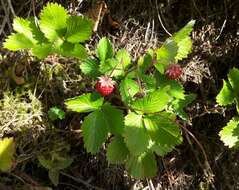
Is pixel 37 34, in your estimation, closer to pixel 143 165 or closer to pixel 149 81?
pixel 149 81

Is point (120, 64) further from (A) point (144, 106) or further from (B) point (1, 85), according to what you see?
(B) point (1, 85)

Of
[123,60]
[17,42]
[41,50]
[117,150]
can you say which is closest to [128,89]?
[123,60]

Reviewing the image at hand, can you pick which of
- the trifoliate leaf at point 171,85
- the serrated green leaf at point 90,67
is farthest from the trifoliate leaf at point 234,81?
the serrated green leaf at point 90,67

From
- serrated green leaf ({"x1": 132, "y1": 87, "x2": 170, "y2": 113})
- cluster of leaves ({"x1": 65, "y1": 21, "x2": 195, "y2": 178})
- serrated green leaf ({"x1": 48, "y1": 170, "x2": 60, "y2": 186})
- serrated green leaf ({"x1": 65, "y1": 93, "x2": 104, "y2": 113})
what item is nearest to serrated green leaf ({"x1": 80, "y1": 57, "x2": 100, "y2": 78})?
cluster of leaves ({"x1": 65, "y1": 21, "x2": 195, "y2": 178})

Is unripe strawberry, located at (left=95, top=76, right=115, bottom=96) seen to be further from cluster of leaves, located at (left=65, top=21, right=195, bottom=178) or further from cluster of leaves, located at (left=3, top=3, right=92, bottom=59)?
cluster of leaves, located at (left=3, top=3, right=92, bottom=59)

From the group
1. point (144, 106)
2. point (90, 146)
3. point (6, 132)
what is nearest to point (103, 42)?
point (144, 106)

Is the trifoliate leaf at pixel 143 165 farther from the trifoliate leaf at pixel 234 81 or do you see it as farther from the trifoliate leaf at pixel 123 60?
the trifoliate leaf at pixel 234 81
